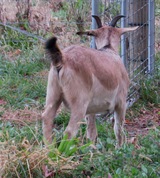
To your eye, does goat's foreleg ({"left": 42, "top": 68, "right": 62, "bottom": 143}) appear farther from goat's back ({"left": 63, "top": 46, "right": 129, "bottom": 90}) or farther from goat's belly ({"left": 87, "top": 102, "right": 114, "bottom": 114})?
goat's belly ({"left": 87, "top": 102, "right": 114, "bottom": 114})

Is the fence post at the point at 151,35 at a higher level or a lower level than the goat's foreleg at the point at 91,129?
higher

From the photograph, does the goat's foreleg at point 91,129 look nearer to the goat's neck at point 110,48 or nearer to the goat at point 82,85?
the goat at point 82,85

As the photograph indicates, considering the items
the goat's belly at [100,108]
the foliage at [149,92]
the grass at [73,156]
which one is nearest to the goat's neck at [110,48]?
the goat's belly at [100,108]

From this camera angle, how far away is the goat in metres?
5.52

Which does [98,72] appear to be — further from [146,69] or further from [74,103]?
[146,69]

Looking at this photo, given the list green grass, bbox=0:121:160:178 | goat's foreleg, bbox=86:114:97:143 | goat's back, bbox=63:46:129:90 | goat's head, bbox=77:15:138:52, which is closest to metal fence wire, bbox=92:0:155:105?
goat's head, bbox=77:15:138:52

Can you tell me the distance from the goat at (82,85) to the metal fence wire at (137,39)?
4.97ft

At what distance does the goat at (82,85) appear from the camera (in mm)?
5520

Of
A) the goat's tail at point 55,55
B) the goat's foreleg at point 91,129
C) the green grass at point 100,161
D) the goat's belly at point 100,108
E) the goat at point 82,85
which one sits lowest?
the goat's foreleg at point 91,129

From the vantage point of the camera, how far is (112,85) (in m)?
6.24

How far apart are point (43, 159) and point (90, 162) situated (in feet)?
1.46

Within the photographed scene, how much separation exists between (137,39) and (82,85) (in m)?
3.54

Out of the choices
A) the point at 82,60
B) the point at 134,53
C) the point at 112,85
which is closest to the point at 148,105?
the point at 134,53

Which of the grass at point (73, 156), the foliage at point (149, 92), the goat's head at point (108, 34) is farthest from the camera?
the foliage at point (149, 92)
